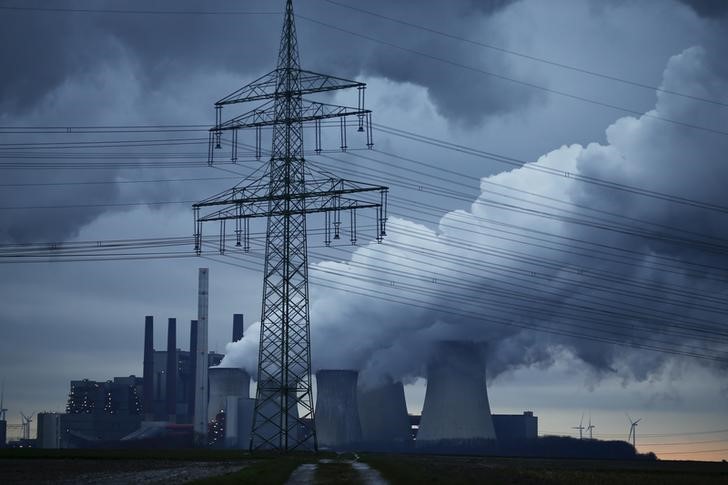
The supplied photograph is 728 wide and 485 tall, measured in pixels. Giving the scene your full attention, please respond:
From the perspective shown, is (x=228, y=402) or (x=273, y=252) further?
(x=228, y=402)

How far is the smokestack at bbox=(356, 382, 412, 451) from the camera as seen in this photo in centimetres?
11562

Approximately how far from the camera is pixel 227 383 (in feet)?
394

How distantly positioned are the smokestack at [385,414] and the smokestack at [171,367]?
154ft

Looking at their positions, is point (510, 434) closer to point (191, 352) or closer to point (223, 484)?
point (191, 352)

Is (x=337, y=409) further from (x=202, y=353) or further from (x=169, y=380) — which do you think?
(x=169, y=380)

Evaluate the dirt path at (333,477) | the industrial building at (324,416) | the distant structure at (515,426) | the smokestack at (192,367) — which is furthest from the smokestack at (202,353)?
the dirt path at (333,477)

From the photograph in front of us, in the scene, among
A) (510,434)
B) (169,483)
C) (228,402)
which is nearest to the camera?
(169,483)

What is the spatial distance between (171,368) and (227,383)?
37.6 metres

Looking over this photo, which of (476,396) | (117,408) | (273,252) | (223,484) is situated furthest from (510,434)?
(223,484)

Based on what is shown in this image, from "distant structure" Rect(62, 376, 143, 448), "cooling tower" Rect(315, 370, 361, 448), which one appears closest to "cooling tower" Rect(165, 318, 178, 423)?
"distant structure" Rect(62, 376, 143, 448)

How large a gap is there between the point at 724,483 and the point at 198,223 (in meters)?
30.3

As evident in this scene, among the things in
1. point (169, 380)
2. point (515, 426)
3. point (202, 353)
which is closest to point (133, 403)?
point (169, 380)

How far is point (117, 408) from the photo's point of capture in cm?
16688

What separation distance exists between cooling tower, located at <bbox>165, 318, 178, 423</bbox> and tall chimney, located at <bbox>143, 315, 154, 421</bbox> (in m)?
2.64
